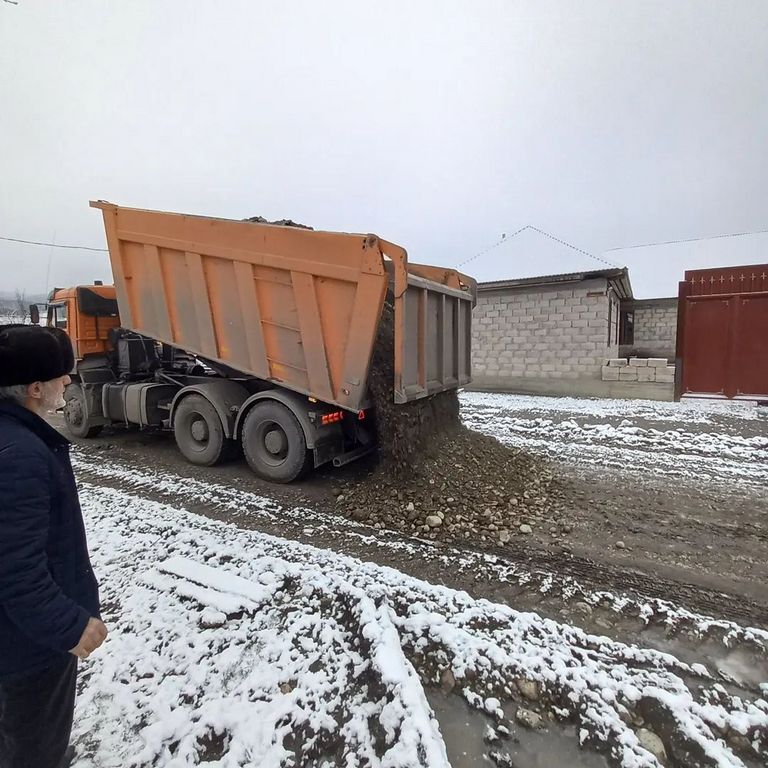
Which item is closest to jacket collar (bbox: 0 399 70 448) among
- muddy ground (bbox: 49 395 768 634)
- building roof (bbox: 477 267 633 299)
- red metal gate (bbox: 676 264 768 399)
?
muddy ground (bbox: 49 395 768 634)

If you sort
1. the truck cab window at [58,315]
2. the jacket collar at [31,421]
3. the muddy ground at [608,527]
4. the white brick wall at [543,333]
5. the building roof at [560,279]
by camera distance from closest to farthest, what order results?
the jacket collar at [31,421] < the muddy ground at [608,527] < the truck cab window at [58,315] < the building roof at [560,279] < the white brick wall at [543,333]

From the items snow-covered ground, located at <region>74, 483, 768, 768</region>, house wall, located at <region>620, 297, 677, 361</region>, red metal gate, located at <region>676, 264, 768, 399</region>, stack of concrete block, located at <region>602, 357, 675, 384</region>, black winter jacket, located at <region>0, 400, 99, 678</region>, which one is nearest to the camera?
black winter jacket, located at <region>0, 400, 99, 678</region>

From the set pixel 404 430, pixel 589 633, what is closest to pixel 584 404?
pixel 404 430

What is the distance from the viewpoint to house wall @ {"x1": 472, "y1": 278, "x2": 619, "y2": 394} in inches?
467

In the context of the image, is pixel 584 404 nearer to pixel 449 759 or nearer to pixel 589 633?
pixel 589 633

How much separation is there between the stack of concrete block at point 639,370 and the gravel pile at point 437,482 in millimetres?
7165

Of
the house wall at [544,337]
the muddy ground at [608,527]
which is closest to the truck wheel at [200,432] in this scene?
the muddy ground at [608,527]

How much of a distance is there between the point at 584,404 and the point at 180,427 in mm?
8644

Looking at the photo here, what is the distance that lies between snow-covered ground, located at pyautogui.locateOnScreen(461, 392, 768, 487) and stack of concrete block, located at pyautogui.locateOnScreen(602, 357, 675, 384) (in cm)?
81

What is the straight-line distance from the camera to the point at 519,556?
3482 mm

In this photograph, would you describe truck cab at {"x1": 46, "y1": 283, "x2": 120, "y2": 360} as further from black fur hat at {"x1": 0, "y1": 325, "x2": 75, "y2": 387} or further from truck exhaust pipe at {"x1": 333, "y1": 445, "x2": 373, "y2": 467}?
black fur hat at {"x1": 0, "y1": 325, "x2": 75, "y2": 387}

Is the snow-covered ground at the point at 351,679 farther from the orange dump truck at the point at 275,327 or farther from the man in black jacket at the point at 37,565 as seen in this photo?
the orange dump truck at the point at 275,327

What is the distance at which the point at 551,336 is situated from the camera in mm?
12453

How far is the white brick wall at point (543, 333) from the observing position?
11844 mm
